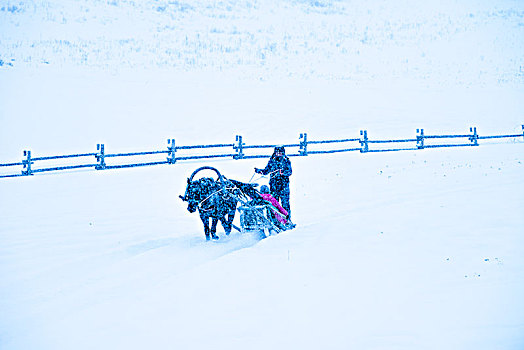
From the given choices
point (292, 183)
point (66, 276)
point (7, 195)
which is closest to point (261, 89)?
point (292, 183)

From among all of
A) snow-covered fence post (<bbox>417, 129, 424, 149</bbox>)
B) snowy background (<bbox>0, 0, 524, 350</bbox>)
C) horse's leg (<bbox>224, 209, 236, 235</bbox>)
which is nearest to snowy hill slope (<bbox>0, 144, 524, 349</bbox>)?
snowy background (<bbox>0, 0, 524, 350</bbox>)

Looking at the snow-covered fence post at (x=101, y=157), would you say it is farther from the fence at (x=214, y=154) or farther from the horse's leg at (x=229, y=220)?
the horse's leg at (x=229, y=220)

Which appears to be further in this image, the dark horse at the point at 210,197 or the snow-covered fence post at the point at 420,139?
the snow-covered fence post at the point at 420,139

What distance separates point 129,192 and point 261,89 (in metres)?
22.9

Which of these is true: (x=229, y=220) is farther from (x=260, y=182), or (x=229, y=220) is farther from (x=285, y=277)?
(x=260, y=182)

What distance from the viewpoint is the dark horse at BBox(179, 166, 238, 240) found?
28.1 ft

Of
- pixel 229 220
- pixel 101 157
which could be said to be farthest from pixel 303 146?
pixel 229 220

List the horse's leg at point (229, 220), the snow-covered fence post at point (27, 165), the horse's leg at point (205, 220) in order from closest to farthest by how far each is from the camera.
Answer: the horse's leg at point (205, 220)
the horse's leg at point (229, 220)
the snow-covered fence post at point (27, 165)

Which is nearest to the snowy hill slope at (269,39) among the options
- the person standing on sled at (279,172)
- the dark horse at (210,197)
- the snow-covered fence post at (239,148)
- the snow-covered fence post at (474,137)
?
the snow-covered fence post at (474,137)

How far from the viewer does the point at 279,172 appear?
984cm

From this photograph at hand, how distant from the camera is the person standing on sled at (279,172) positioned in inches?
384

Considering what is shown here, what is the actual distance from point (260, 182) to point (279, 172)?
738 cm

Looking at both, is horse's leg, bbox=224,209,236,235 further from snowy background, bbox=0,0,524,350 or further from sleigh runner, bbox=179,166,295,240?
snowy background, bbox=0,0,524,350

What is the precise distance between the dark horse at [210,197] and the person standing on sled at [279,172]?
1012mm
